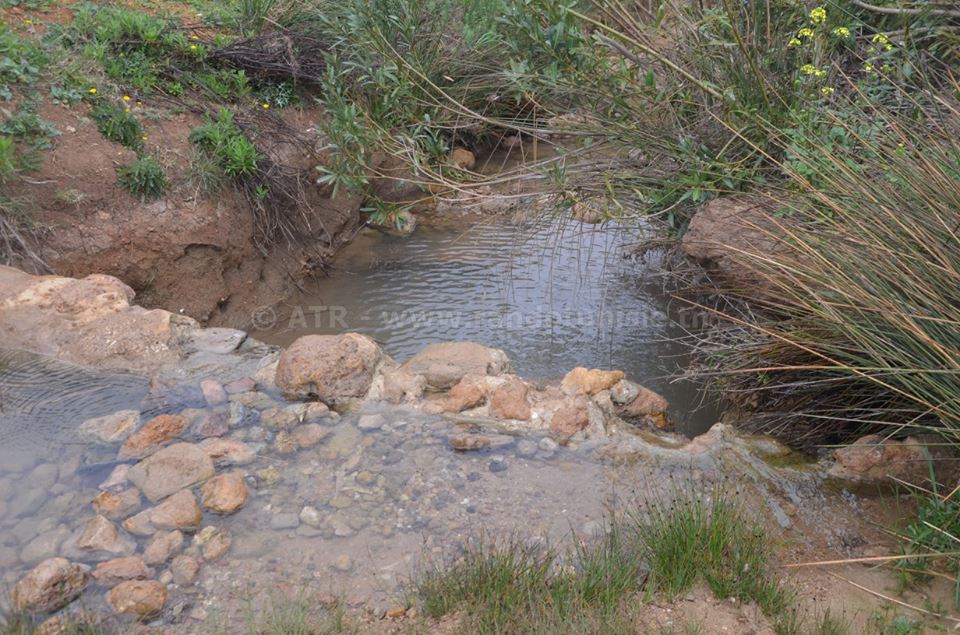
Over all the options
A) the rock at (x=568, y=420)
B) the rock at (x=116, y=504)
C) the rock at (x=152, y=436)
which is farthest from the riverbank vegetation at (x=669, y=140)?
the rock at (x=152, y=436)

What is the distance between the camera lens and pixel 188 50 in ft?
23.6

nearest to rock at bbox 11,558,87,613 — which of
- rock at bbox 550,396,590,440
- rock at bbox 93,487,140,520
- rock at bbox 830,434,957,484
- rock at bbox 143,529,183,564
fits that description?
rock at bbox 143,529,183,564

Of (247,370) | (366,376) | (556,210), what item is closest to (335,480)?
(366,376)

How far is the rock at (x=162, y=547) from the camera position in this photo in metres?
3.12

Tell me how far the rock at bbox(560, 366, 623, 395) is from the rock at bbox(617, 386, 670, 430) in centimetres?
14

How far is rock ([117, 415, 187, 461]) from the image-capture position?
374 centimetres

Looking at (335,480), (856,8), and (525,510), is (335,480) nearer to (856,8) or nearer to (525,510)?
(525,510)

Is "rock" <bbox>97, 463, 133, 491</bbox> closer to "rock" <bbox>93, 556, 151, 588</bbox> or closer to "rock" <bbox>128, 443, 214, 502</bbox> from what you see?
"rock" <bbox>128, 443, 214, 502</bbox>

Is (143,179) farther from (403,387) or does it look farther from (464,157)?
(464,157)

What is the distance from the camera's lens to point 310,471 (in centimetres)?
367

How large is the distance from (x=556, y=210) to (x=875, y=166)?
2.06m

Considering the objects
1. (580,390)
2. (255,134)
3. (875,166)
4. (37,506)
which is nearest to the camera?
(37,506)

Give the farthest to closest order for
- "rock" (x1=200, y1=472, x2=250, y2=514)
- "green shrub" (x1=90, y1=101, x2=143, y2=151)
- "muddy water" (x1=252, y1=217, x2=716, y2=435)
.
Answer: "green shrub" (x1=90, y1=101, x2=143, y2=151)
"muddy water" (x1=252, y1=217, x2=716, y2=435)
"rock" (x1=200, y1=472, x2=250, y2=514)

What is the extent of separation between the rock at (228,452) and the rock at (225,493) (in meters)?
0.18
